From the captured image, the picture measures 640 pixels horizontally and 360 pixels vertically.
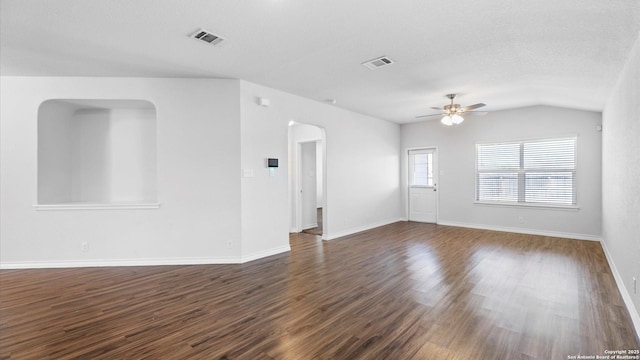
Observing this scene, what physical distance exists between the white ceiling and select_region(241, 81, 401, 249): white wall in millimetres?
583

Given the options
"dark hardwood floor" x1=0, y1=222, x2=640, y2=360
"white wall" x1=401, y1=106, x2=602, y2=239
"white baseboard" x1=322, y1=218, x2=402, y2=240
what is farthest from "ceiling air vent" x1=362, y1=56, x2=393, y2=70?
"white wall" x1=401, y1=106, x2=602, y2=239

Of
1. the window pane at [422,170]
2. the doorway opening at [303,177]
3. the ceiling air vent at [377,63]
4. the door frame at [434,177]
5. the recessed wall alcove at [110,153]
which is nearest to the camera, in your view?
the ceiling air vent at [377,63]

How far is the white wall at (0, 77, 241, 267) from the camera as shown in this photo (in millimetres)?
4098

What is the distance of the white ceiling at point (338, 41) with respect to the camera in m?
2.37

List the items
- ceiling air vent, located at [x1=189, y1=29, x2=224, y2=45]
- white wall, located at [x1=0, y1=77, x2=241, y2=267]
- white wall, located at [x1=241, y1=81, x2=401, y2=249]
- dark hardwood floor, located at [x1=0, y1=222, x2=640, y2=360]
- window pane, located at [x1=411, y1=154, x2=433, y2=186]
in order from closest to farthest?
1. dark hardwood floor, located at [x1=0, y1=222, x2=640, y2=360]
2. ceiling air vent, located at [x1=189, y1=29, x2=224, y2=45]
3. white wall, located at [x1=0, y1=77, x2=241, y2=267]
4. white wall, located at [x1=241, y1=81, x2=401, y2=249]
5. window pane, located at [x1=411, y1=154, x2=433, y2=186]

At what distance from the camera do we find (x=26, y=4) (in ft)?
7.73

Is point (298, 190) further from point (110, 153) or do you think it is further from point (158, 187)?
point (110, 153)

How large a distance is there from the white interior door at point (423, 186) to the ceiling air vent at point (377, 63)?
4.60m

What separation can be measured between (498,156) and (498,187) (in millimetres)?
718

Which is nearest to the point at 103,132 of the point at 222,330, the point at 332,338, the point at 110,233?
the point at 110,233

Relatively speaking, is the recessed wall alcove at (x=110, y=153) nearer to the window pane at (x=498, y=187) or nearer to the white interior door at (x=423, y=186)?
the white interior door at (x=423, y=186)

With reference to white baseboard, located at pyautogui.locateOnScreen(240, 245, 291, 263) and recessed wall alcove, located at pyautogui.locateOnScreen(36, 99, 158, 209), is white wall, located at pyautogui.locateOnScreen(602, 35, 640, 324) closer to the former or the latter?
white baseboard, located at pyautogui.locateOnScreen(240, 245, 291, 263)

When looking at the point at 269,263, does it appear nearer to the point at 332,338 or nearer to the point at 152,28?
the point at 332,338

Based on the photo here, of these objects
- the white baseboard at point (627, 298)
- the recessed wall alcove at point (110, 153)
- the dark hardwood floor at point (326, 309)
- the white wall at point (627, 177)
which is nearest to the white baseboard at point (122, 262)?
the dark hardwood floor at point (326, 309)
